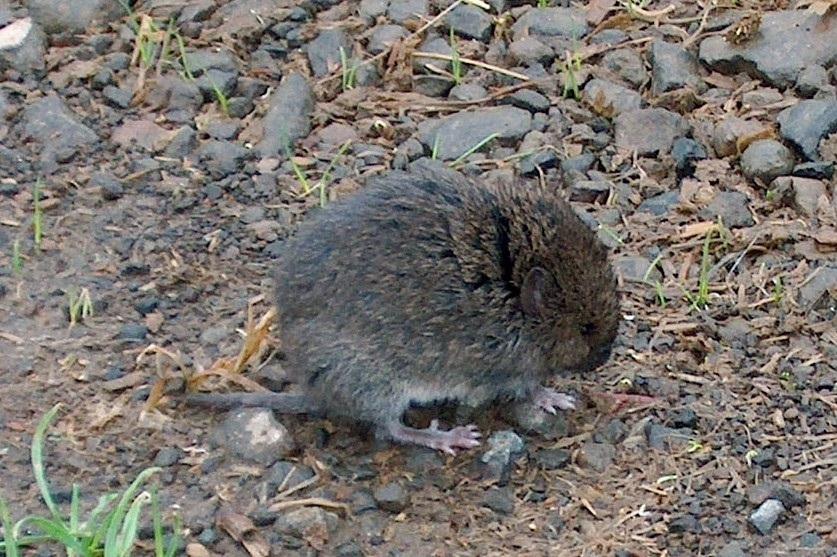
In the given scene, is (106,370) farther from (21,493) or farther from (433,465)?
(433,465)

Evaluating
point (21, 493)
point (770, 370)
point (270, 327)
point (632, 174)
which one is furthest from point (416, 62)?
point (21, 493)

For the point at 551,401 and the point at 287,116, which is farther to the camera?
the point at 287,116

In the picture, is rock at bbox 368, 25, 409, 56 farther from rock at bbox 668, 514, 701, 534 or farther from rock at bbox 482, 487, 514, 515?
rock at bbox 668, 514, 701, 534

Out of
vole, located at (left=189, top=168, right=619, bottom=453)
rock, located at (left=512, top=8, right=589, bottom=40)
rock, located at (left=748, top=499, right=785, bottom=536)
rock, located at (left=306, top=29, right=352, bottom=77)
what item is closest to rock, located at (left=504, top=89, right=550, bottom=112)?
rock, located at (left=512, top=8, right=589, bottom=40)

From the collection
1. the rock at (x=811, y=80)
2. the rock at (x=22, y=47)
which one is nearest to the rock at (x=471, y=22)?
the rock at (x=811, y=80)

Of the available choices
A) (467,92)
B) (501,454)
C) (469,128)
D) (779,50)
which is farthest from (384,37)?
(501,454)

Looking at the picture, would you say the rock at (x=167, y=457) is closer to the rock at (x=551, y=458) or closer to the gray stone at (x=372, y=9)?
the rock at (x=551, y=458)

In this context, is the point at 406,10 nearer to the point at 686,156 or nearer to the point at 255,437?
the point at 686,156
